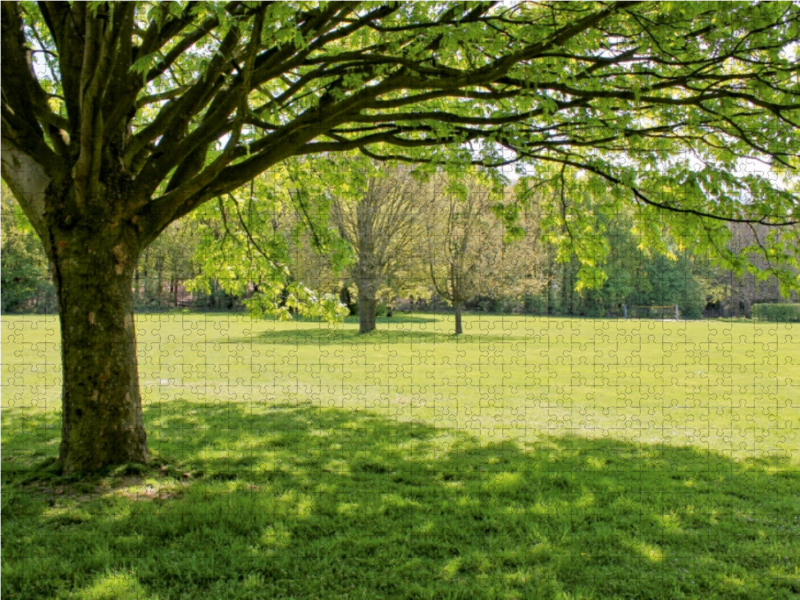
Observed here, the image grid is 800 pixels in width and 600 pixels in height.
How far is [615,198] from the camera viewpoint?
707 cm

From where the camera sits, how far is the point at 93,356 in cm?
564

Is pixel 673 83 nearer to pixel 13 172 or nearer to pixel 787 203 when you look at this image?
pixel 787 203

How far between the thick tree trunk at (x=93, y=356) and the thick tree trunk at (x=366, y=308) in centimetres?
1692

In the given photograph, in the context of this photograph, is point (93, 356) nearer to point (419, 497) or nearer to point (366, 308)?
point (419, 497)

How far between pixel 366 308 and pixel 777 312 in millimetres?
15837

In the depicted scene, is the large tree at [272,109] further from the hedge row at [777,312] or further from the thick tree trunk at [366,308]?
the thick tree trunk at [366,308]

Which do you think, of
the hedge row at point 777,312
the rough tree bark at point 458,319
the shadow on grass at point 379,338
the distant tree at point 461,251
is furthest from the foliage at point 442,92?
the distant tree at point 461,251

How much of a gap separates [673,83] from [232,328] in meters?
23.9

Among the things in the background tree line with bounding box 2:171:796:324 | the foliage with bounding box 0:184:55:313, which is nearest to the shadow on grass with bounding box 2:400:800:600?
the background tree line with bounding box 2:171:796:324

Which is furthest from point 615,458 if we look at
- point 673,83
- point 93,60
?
point 93,60

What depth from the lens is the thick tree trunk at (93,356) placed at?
5641mm

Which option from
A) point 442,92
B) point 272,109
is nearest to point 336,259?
point 272,109

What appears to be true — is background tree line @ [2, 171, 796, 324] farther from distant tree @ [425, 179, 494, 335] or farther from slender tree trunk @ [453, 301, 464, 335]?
distant tree @ [425, 179, 494, 335]

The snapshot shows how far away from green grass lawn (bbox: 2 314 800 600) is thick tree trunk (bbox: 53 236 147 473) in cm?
31
